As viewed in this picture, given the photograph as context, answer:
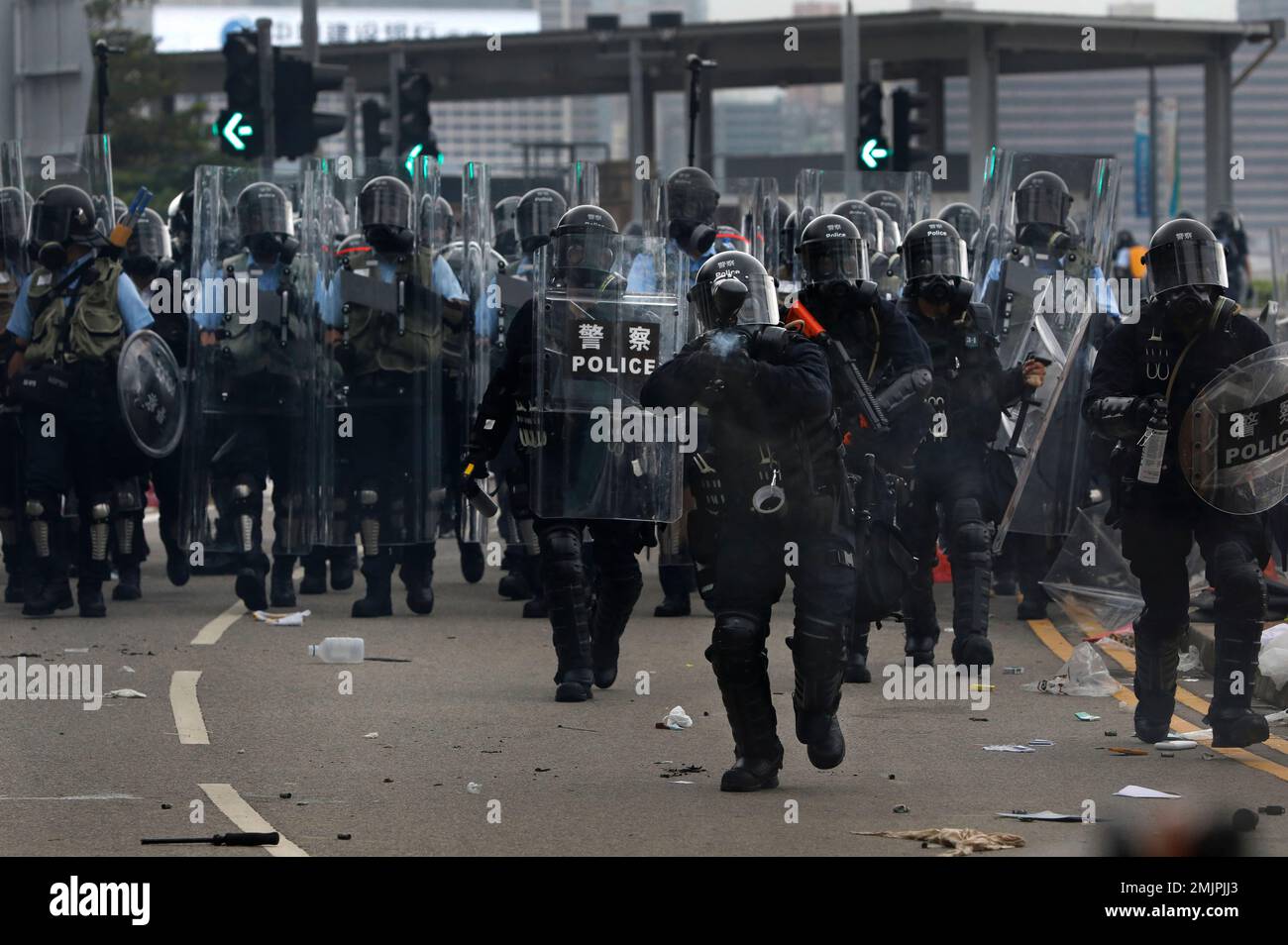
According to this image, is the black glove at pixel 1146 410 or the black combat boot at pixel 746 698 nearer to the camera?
the black combat boot at pixel 746 698

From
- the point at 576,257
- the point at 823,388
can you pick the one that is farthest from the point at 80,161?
the point at 823,388

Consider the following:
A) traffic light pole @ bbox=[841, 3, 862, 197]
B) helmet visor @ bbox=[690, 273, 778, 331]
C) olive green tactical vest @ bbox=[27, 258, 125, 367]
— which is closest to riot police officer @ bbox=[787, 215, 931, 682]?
helmet visor @ bbox=[690, 273, 778, 331]

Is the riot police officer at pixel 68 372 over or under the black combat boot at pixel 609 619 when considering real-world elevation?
over

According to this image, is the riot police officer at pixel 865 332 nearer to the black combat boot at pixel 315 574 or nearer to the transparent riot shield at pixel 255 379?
the transparent riot shield at pixel 255 379

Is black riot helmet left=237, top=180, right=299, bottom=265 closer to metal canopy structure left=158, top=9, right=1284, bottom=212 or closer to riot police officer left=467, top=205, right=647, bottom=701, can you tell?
riot police officer left=467, top=205, right=647, bottom=701

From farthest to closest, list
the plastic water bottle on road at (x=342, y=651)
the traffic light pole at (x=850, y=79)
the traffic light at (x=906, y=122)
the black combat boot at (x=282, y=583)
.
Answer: the traffic light pole at (x=850, y=79), the traffic light at (x=906, y=122), the black combat boot at (x=282, y=583), the plastic water bottle on road at (x=342, y=651)

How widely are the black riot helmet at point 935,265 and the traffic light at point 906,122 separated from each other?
45.4ft

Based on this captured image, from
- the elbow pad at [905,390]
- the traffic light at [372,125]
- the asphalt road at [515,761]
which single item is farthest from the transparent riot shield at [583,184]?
the traffic light at [372,125]

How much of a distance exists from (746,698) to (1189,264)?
241 centimetres

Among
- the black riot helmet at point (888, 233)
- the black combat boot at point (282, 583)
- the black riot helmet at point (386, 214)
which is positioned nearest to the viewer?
the black riot helmet at point (386, 214)

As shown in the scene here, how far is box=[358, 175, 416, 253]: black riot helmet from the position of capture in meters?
13.5

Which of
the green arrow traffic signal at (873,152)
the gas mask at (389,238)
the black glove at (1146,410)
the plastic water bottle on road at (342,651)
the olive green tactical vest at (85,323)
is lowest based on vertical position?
the plastic water bottle on road at (342,651)

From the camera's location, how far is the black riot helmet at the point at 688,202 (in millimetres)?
13812
